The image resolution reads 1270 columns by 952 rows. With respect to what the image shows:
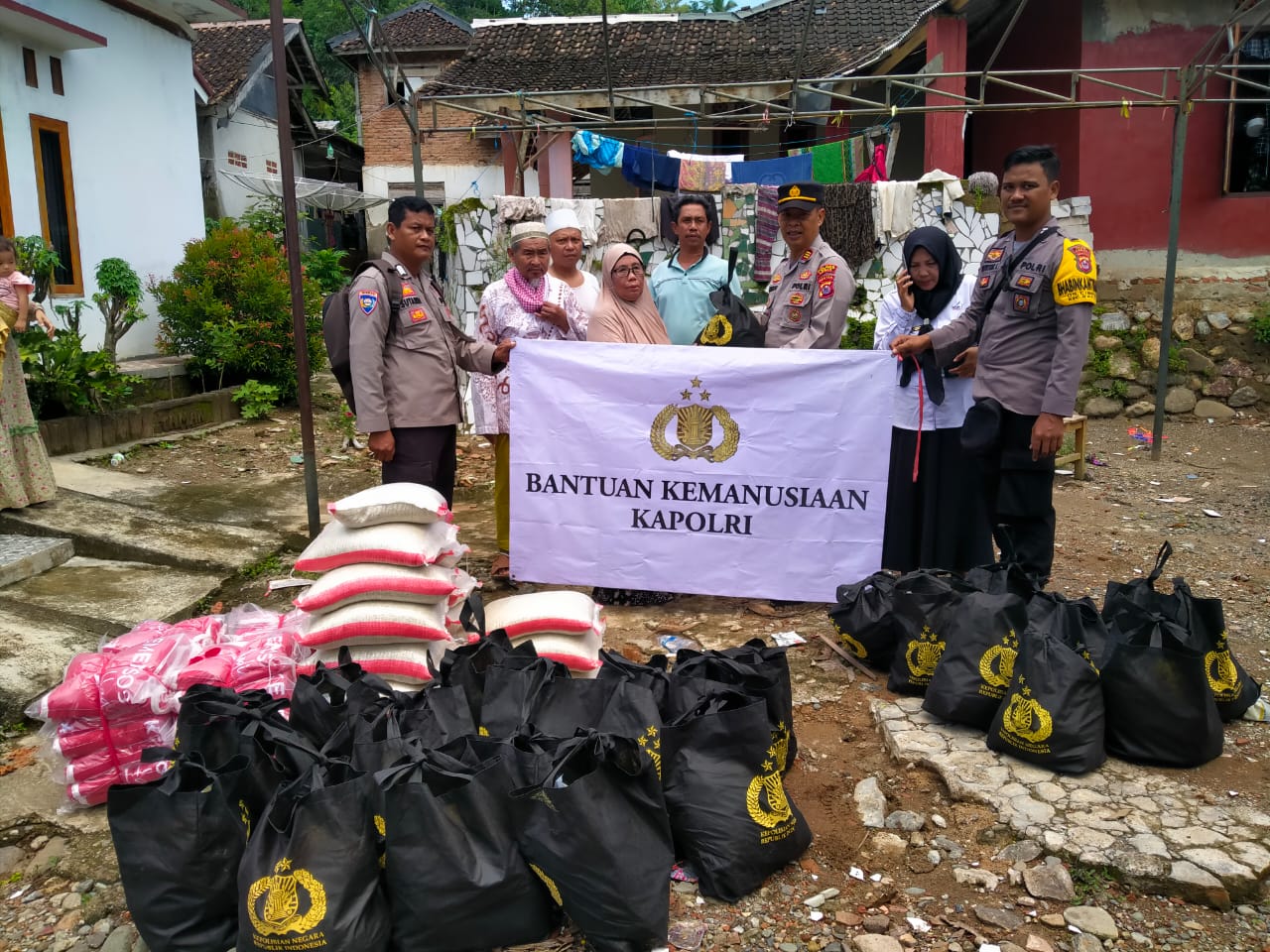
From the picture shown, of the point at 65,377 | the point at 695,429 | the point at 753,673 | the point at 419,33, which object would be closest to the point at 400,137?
the point at 419,33

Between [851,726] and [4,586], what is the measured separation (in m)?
3.70

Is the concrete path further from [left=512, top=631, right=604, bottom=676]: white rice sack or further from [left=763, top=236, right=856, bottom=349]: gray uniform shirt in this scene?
[left=763, top=236, right=856, bottom=349]: gray uniform shirt

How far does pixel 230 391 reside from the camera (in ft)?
30.2

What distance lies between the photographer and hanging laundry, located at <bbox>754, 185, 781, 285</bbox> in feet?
31.9

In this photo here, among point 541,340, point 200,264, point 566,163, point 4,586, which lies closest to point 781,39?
point 566,163

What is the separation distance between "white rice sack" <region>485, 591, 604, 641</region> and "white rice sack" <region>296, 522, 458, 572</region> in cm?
31

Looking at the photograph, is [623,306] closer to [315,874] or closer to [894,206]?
[315,874]

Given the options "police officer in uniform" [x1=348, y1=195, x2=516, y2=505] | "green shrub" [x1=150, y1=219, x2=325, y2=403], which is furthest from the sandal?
"green shrub" [x1=150, y1=219, x2=325, y2=403]

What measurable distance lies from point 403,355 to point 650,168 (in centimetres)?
771

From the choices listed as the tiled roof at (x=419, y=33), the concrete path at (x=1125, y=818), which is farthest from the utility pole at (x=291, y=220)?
the tiled roof at (x=419, y=33)

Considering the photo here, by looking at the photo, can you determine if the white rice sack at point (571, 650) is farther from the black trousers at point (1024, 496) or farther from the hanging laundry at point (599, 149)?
the hanging laundry at point (599, 149)

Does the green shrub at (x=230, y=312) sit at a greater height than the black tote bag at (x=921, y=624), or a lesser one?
greater

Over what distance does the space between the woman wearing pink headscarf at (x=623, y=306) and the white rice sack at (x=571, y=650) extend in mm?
1624

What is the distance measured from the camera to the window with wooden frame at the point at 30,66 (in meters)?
8.39
